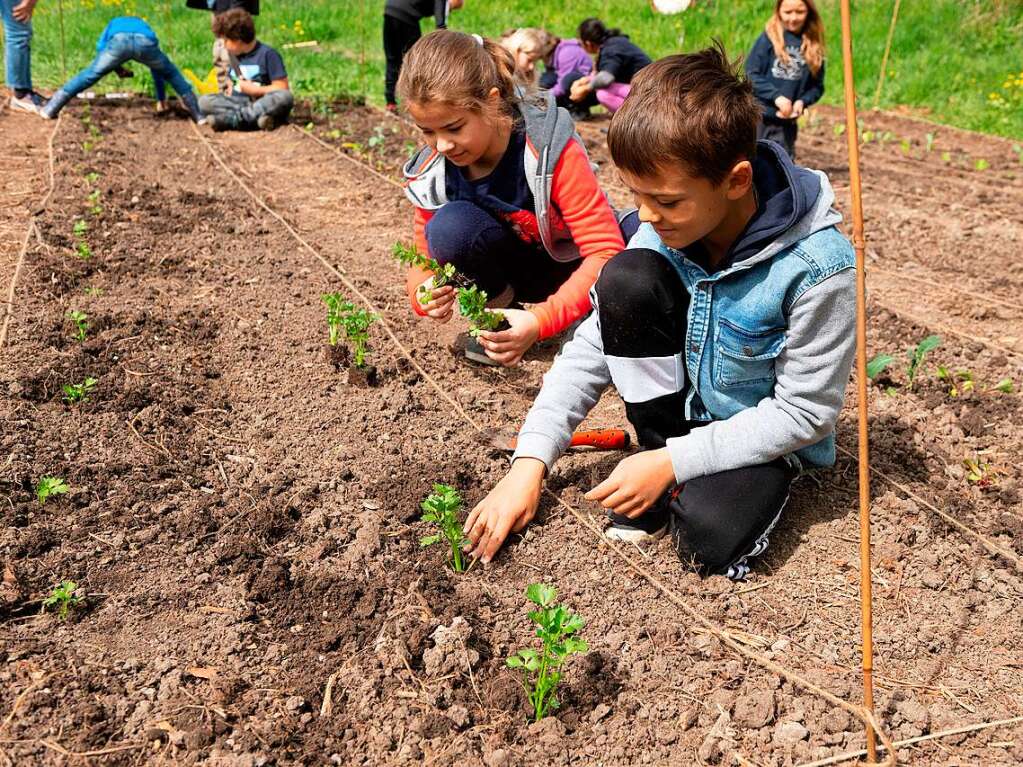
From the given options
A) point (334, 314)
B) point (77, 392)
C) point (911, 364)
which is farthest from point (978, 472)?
point (77, 392)

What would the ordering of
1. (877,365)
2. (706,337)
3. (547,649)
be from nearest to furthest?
(547,649)
(706,337)
(877,365)

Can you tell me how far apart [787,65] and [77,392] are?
17.2ft

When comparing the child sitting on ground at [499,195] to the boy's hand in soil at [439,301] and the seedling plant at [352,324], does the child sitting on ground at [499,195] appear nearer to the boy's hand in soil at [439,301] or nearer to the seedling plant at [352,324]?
the boy's hand in soil at [439,301]

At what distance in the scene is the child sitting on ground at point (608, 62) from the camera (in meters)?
8.41

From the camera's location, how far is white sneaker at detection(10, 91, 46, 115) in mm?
7148

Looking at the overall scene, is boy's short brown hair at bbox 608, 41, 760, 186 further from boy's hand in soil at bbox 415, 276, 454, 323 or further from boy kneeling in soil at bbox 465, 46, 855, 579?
boy's hand in soil at bbox 415, 276, 454, 323

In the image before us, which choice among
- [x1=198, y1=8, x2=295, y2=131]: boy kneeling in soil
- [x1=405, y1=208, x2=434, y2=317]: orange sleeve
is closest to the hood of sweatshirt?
[x1=405, y1=208, x2=434, y2=317]: orange sleeve

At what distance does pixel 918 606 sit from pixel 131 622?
1.88m

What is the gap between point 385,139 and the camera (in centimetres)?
688

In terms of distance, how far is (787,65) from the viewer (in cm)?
616

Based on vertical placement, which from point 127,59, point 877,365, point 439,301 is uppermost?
point 439,301

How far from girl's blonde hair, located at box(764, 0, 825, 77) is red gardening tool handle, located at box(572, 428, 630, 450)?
450 centimetres

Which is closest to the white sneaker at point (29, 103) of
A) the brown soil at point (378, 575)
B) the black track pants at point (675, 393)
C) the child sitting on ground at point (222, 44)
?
the child sitting on ground at point (222, 44)

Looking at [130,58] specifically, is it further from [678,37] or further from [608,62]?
[678,37]
